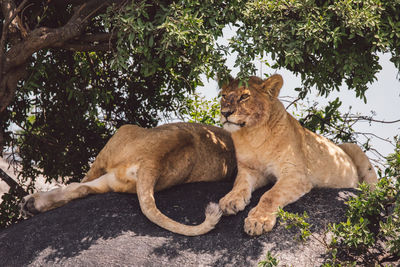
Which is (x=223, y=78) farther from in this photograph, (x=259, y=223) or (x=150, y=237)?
(x=150, y=237)

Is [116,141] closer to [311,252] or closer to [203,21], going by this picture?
[203,21]

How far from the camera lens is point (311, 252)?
564cm

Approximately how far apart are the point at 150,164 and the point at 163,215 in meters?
0.79

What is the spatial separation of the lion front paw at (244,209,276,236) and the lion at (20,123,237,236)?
1239 millimetres

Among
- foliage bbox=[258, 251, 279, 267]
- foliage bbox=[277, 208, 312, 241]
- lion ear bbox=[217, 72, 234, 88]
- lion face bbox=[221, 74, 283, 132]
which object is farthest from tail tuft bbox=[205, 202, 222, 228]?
lion ear bbox=[217, 72, 234, 88]

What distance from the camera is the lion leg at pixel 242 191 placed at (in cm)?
602

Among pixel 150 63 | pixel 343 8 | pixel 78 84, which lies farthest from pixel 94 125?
pixel 343 8

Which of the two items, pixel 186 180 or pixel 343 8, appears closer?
pixel 343 8

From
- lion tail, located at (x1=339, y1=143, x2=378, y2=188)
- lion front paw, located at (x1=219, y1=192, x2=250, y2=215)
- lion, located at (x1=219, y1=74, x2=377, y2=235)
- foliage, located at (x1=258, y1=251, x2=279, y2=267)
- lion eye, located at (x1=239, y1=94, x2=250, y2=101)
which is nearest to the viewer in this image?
foliage, located at (x1=258, y1=251, x2=279, y2=267)

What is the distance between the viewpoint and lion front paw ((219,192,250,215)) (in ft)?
19.7

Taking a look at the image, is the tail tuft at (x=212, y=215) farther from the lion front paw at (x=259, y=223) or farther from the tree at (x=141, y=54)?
the tree at (x=141, y=54)

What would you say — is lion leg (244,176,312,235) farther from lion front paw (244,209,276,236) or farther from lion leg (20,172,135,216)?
lion leg (20,172,135,216)

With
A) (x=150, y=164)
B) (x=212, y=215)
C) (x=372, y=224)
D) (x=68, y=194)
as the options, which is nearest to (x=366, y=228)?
(x=372, y=224)

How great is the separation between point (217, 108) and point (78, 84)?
8.42 ft
